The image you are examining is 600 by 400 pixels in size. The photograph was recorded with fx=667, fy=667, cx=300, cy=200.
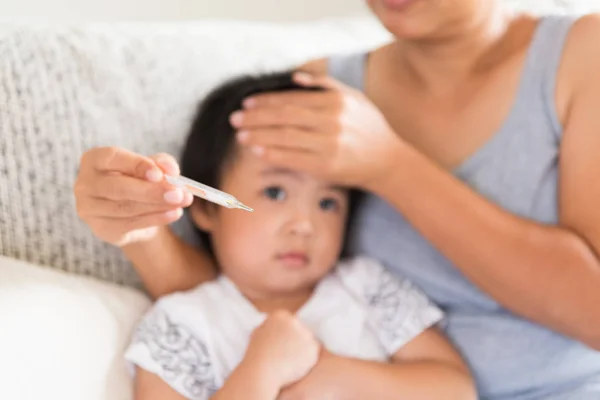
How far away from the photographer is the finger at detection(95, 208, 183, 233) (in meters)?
0.69

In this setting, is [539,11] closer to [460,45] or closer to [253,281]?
[460,45]

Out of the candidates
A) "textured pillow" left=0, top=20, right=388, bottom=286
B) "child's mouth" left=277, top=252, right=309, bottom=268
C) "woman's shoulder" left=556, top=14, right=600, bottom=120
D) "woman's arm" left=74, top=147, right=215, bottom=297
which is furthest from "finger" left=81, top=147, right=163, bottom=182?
"woman's shoulder" left=556, top=14, right=600, bottom=120

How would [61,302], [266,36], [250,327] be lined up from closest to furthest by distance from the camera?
[61,302], [250,327], [266,36]

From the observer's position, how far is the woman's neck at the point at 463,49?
848mm

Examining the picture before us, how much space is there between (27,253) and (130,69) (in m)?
0.29

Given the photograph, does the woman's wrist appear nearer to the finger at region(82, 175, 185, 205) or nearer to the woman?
the woman

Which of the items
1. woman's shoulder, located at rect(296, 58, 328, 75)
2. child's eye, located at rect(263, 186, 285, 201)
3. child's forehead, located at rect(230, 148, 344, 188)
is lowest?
child's eye, located at rect(263, 186, 285, 201)

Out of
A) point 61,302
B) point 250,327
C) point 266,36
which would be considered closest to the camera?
point 61,302

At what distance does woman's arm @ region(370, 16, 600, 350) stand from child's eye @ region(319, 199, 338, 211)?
0.32ft

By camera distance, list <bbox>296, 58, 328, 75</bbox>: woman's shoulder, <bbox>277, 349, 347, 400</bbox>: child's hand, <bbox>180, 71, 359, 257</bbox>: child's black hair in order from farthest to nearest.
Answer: <bbox>296, 58, 328, 75</bbox>: woman's shoulder → <bbox>180, 71, 359, 257</bbox>: child's black hair → <bbox>277, 349, 347, 400</bbox>: child's hand

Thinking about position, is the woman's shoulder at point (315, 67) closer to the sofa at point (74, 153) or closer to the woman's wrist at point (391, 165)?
the sofa at point (74, 153)

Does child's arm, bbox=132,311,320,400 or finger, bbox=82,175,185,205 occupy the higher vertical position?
finger, bbox=82,175,185,205

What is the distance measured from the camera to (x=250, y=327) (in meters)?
0.86

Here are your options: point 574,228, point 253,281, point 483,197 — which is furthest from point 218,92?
point 574,228
